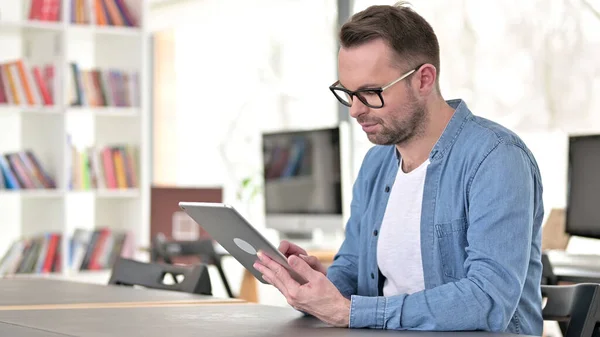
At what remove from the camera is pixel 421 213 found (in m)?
2.04

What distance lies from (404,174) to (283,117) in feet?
15.8

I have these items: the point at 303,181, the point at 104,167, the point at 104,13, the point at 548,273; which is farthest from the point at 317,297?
the point at 104,13

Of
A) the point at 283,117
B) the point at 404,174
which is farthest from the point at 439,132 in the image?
the point at 283,117

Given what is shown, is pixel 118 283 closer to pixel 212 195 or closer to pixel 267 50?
pixel 212 195

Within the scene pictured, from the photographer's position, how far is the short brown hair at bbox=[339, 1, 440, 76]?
2.00 m

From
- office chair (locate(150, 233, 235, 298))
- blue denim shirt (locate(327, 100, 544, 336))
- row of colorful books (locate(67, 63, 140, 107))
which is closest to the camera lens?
blue denim shirt (locate(327, 100, 544, 336))

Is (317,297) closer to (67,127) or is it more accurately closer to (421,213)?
(421,213)

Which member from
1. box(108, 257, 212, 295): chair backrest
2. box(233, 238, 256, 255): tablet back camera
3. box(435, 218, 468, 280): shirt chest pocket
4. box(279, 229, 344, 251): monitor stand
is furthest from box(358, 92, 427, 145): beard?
box(279, 229, 344, 251): monitor stand

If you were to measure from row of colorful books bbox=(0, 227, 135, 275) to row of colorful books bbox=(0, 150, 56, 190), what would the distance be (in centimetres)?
27

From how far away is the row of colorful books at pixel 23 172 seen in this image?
5152 millimetres

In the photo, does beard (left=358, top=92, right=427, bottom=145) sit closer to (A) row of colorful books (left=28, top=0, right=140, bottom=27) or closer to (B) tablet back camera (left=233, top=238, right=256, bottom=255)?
(B) tablet back camera (left=233, top=238, right=256, bottom=255)

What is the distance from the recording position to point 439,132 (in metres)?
2.09

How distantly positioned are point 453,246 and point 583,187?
228cm

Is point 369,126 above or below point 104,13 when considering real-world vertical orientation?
below
